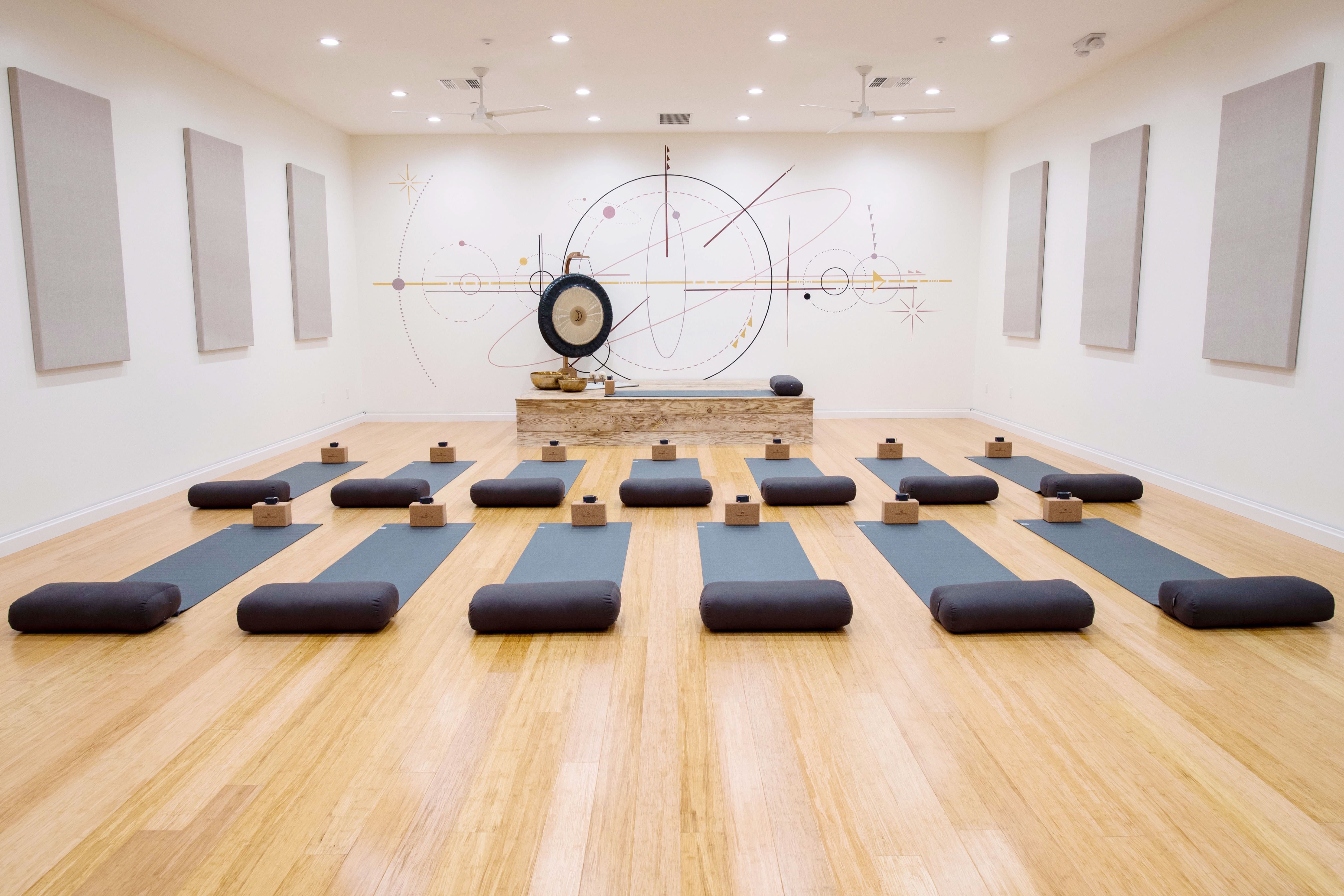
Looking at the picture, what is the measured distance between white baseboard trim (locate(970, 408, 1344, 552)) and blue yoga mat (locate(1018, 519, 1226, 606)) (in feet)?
2.46

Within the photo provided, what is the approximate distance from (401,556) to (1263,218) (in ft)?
15.0

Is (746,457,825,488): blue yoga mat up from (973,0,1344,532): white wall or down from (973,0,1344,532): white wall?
down

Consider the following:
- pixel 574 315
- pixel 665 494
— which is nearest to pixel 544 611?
pixel 665 494

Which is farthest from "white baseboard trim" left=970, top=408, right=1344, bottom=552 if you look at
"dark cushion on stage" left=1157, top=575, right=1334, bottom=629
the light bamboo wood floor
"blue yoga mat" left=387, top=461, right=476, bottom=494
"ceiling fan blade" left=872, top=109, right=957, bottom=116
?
"blue yoga mat" left=387, top=461, right=476, bottom=494

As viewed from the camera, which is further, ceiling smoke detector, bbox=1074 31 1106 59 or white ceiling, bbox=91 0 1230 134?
ceiling smoke detector, bbox=1074 31 1106 59

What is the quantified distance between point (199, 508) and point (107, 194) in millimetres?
1757

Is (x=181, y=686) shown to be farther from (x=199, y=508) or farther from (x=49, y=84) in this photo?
(x=49, y=84)

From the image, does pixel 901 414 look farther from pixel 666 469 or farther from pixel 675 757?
pixel 675 757

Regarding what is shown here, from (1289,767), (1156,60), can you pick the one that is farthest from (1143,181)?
(1289,767)

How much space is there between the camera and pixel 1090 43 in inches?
202

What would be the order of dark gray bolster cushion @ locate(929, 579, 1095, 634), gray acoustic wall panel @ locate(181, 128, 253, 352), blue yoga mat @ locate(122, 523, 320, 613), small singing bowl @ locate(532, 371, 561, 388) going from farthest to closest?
1. small singing bowl @ locate(532, 371, 561, 388)
2. gray acoustic wall panel @ locate(181, 128, 253, 352)
3. blue yoga mat @ locate(122, 523, 320, 613)
4. dark gray bolster cushion @ locate(929, 579, 1095, 634)

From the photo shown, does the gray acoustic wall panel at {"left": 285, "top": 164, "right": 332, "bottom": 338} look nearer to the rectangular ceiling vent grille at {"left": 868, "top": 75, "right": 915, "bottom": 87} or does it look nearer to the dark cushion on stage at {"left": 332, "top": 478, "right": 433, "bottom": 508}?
the dark cushion on stage at {"left": 332, "top": 478, "right": 433, "bottom": 508}

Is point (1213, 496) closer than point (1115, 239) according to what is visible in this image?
Yes

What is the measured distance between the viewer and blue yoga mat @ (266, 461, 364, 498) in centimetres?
523
